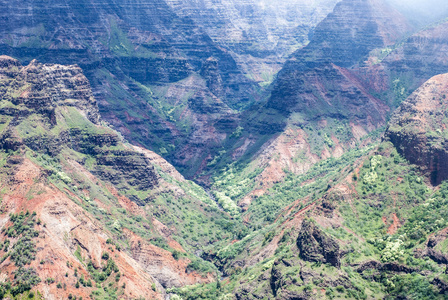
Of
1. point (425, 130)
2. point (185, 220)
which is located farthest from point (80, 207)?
point (425, 130)

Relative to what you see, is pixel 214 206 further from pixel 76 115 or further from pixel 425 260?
pixel 425 260

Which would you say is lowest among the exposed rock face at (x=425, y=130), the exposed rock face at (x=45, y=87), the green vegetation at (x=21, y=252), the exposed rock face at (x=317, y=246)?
the green vegetation at (x=21, y=252)

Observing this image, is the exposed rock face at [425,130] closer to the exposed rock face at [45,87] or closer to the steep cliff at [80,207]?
the steep cliff at [80,207]

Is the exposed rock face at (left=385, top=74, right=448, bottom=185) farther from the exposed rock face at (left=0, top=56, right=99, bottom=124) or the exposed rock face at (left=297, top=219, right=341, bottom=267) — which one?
the exposed rock face at (left=0, top=56, right=99, bottom=124)

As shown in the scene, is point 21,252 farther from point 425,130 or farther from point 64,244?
point 425,130

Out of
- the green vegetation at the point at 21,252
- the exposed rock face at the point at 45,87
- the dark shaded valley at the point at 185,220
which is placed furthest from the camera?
the exposed rock face at the point at 45,87

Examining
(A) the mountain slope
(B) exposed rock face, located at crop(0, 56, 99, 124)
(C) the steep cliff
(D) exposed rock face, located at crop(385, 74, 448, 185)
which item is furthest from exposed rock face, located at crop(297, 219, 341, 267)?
(B) exposed rock face, located at crop(0, 56, 99, 124)

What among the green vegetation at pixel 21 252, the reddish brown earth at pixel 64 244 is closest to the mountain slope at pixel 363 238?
the reddish brown earth at pixel 64 244
